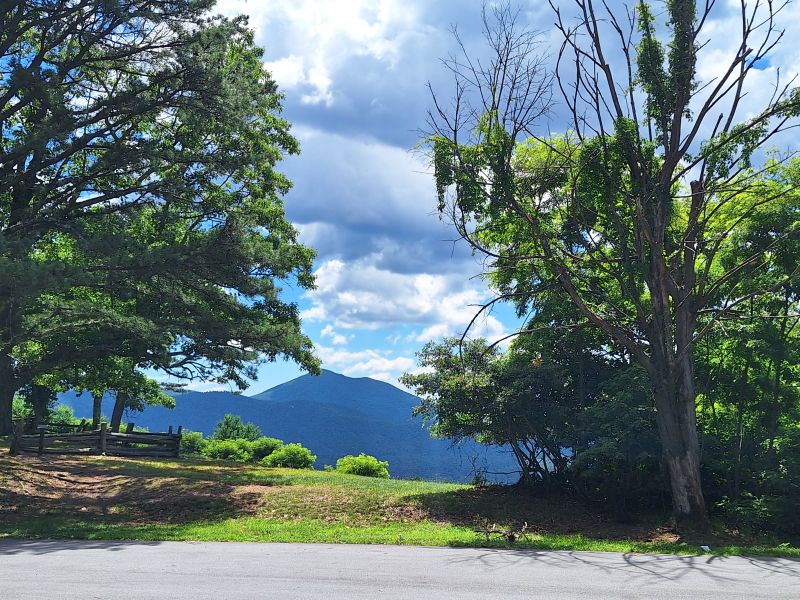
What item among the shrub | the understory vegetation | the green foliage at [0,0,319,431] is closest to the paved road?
the green foliage at [0,0,319,431]

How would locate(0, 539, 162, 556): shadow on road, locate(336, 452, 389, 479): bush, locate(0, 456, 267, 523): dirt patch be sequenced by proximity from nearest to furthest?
1. locate(0, 539, 162, 556): shadow on road
2. locate(0, 456, 267, 523): dirt patch
3. locate(336, 452, 389, 479): bush

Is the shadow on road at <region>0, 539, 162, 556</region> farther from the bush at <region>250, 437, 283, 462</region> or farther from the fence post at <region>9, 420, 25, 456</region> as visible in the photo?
the bush at <region>250, 437, 283, 462</region>

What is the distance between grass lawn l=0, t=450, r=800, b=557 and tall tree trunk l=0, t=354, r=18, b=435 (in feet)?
24.0

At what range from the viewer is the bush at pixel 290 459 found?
92.2 feet

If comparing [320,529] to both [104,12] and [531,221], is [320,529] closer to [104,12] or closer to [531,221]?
[531,221]

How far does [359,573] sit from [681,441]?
29.7 ft

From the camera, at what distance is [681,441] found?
14125 mm

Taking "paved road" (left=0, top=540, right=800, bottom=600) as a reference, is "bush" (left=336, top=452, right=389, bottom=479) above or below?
above

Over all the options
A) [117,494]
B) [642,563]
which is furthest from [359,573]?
[117,494]

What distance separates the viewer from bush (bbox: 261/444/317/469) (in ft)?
92.2

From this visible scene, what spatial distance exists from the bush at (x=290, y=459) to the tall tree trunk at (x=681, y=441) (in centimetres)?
1761

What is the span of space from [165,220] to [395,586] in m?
14.3

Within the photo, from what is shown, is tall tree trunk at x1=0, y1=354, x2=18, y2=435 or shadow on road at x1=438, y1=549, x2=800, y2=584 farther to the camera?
tall tree trunk at x1=0, y1=354, x2=18, y2=435

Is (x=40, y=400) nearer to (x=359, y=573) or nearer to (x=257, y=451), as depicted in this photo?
(x=257, y=451)
